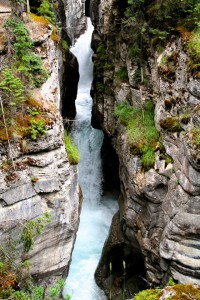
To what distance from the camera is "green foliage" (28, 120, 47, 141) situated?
472 inches

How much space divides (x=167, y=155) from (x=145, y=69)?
4455mm

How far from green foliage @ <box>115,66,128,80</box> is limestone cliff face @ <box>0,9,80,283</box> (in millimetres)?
4817

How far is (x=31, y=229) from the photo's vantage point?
10828 millimetres

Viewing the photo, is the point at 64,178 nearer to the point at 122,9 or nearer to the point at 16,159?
the point at 16,159

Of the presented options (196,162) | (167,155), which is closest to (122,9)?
(167,155)

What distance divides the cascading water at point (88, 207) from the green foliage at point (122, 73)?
5201 millimetres

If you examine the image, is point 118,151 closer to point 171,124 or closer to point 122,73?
point 122,73

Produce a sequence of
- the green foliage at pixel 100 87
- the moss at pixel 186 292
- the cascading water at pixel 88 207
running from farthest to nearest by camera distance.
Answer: the green foliage at pixel 100 87 < the cascading water at pixel 88 207 < the moss at pixel 186 292

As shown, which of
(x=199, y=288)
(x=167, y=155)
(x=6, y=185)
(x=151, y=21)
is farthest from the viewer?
(x=151, y=21)

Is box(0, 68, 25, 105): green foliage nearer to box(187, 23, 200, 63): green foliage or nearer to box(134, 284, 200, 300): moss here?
box(187, 23, 200, 63): green foliage

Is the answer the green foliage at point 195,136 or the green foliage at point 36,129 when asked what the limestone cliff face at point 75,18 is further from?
the green foliage at point 195,136

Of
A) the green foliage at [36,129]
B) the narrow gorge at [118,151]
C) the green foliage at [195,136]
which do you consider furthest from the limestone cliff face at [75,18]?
the green foliage at [195,136]

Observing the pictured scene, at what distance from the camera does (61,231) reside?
1320cm

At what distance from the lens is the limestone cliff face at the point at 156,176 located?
13.0 meters
